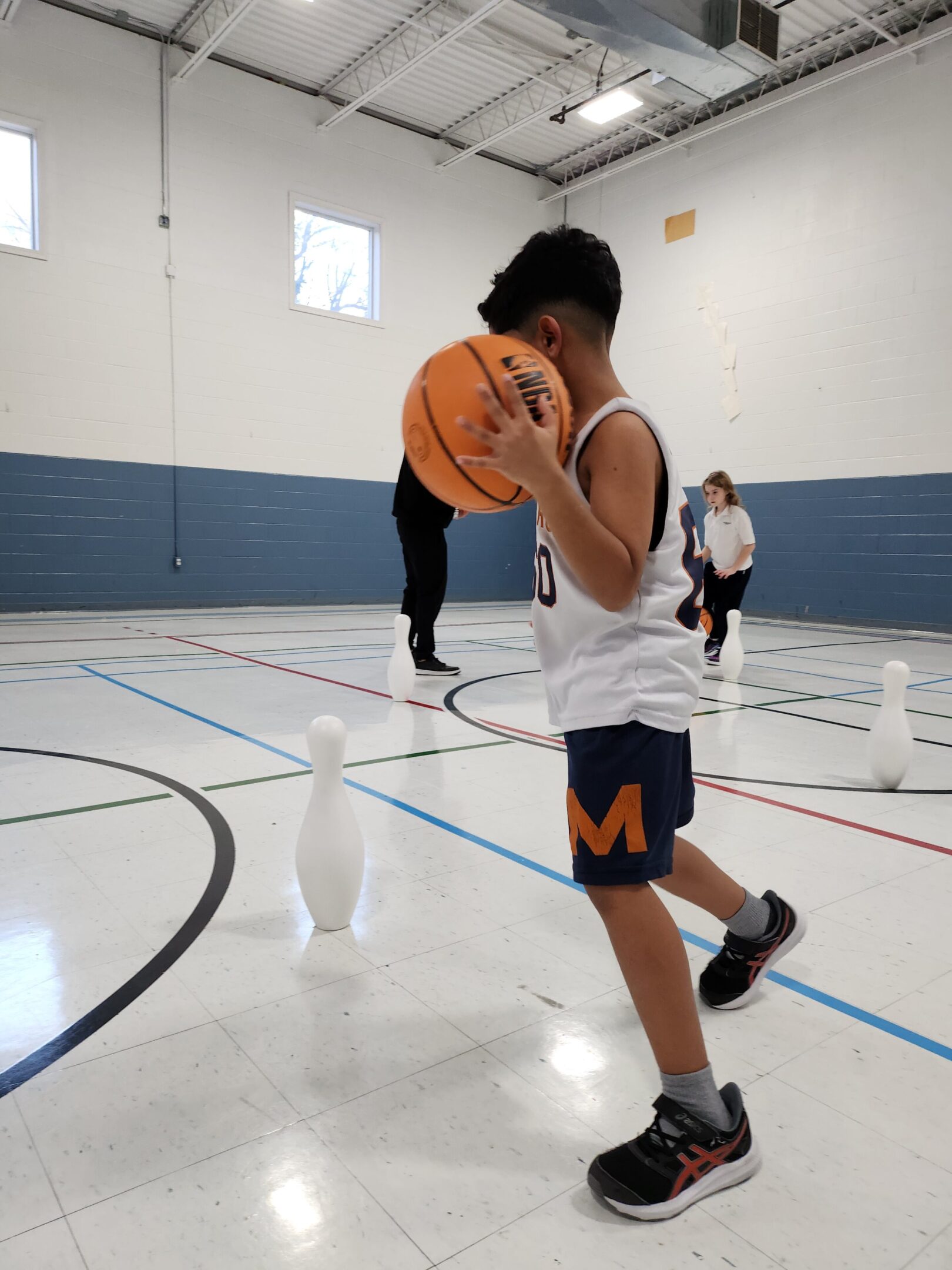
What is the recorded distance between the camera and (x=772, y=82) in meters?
10.9

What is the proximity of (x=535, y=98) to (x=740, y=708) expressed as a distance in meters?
9.46

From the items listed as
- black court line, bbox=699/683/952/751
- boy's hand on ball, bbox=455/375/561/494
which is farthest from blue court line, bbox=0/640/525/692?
boy's hand on ball, bbox=455/375/561/494

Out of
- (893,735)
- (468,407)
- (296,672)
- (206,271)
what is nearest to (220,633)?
(296,672)

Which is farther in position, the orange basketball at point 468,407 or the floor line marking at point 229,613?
the floor line marking at point 229,613

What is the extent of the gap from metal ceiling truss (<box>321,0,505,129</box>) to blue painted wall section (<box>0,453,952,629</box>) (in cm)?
476

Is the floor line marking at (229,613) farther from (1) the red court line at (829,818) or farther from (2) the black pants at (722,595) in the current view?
(1) the red court line at (829,818)

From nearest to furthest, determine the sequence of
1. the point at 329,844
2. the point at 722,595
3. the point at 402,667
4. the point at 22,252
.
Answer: the point at 329,844
the point at 402,667
the point at 722,595
the point at 22,252

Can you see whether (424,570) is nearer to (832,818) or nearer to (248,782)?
(248,782)

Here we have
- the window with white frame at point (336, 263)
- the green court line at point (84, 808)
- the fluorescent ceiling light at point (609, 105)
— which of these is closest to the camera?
the green court line at point (84, 808)

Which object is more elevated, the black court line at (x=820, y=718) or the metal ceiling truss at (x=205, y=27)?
the metal ceiling truss at (x=205, y=27)

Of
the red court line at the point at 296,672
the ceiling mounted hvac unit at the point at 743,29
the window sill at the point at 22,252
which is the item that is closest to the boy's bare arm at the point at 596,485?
the red court line at the point at 296,672

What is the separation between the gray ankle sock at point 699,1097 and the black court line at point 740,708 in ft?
7.19

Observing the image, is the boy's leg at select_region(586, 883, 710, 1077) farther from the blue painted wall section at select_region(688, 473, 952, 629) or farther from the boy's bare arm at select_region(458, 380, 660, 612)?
the blue painted wall section at select_region(688, 473, 952, 629)

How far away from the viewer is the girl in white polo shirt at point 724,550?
6.77 meters
